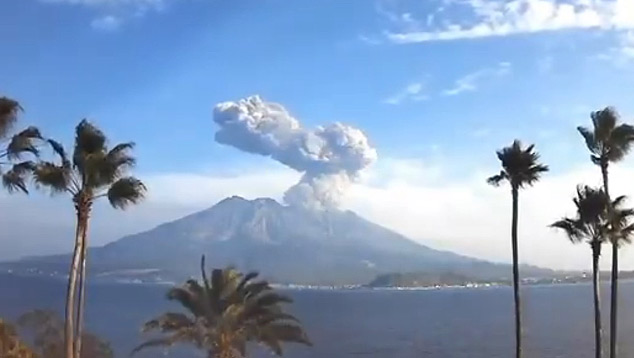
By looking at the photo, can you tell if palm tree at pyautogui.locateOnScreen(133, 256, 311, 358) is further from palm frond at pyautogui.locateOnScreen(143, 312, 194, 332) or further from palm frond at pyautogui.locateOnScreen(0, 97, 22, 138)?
palm frond at pyautogui.locateOnScreen(0, 97, 22, 138)

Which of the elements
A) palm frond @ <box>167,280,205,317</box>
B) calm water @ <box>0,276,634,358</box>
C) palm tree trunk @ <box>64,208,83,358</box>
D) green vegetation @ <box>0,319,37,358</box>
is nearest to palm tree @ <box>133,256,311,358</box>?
palm frond @ <box>167,280,205,317</box>

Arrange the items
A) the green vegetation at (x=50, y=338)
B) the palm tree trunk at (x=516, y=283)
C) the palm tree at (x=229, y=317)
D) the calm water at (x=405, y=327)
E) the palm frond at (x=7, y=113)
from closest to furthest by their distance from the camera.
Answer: the palm frond at (x=7, y=113), the palm tree trunk at (x=516, y=283), the palm tree at (x=229, y=317), the green vegetation at (x=50, y=338), the calm water at (x=405, y=327)

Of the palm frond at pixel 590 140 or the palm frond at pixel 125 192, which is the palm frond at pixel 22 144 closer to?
the palm frond at pixel 125 192

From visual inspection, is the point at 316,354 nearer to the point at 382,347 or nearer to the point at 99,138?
the point at 382,347

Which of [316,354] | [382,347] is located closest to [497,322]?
[382,347]

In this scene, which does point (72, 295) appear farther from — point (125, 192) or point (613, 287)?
point (613, 287)

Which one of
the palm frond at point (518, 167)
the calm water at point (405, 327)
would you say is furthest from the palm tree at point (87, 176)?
the calm water at point (405, 327)
